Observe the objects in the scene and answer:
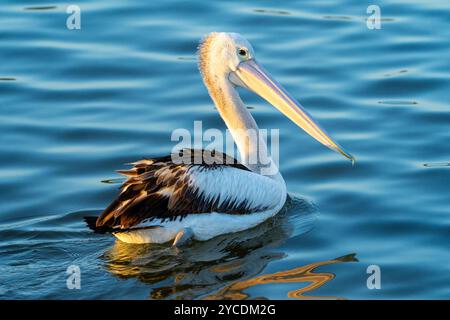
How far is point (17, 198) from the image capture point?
7.76 meters

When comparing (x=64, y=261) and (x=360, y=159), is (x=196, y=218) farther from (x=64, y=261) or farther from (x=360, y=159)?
(x=360, y=159)

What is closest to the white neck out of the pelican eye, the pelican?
the pelican

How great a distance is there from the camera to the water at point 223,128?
6547 mm

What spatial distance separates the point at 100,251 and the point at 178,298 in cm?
94

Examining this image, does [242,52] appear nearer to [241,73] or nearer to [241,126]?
[241,73]

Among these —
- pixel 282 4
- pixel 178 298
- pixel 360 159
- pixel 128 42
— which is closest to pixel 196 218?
pixel 178 298

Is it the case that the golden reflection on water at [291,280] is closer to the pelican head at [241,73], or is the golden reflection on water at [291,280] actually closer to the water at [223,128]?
the water at [223,128]

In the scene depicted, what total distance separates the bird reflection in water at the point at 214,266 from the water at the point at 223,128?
0.05 ft

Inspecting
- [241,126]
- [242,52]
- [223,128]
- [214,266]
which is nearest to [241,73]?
[242,52]

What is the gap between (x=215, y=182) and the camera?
22.8ft

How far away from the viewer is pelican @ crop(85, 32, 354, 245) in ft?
22.0

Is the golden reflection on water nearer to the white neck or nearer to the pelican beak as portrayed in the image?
the white neck

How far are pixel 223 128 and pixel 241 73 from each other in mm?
1424
